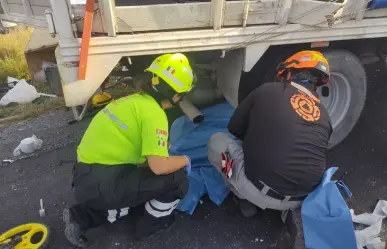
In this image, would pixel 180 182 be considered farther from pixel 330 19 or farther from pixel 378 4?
pixel 378 4

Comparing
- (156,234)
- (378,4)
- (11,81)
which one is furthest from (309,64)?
(11,81)

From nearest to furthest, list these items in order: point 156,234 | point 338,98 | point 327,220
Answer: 1. point 327,220
2. point 156,234
3. point 338,98

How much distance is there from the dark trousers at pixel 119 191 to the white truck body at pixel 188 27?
539 mm

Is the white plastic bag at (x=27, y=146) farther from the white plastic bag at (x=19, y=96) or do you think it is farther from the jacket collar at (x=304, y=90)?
the jacket collar at (x=304, y=90)

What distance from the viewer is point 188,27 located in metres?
2.50

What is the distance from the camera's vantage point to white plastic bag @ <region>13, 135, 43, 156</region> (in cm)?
386

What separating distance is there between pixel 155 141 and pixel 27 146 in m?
2.19

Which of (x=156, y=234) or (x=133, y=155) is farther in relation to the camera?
(x=156, y=234)

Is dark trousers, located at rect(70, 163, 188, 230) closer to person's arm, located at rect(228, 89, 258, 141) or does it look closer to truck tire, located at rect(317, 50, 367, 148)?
person's arm, located at rect(228, 89, 258, 141)

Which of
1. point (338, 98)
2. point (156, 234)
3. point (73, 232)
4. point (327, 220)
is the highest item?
point (338, 98)

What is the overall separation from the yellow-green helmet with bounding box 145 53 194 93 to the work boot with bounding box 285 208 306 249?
1.22 meters

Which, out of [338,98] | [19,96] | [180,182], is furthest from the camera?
[19,96]

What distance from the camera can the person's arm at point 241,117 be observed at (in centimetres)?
261

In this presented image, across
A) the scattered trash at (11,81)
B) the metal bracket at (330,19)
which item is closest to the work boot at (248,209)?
the metal bracket at (330,19)
